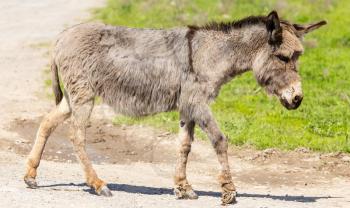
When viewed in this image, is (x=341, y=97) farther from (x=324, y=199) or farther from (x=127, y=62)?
(x=127, y=62)

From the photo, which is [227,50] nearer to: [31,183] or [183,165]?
[183,165]

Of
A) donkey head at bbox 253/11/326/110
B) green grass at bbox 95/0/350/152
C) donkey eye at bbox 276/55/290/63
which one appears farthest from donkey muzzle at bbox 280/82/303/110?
green grass at bbox 95/0/350/152

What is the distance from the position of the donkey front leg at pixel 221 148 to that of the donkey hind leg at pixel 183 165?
0.57 m

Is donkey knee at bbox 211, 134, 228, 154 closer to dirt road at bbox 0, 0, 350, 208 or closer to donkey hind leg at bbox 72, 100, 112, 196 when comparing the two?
dirt road at bbox 0, 0, 350, 208

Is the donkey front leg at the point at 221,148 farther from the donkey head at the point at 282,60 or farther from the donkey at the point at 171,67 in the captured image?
the donkey head at the point at 282,60

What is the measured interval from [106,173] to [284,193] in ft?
10.6

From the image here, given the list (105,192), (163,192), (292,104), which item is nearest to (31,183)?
(105,192)

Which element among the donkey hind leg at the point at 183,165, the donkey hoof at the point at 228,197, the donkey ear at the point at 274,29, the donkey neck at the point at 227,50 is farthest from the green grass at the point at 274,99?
the donkey hoof at the point at 228,197

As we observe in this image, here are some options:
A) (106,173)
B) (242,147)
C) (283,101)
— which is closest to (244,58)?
(283,101)

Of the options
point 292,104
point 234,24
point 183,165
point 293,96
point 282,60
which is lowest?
point 183,165

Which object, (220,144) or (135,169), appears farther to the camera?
(135,169)

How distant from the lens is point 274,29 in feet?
38.2

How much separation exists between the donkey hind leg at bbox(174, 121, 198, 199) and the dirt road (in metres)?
0.17

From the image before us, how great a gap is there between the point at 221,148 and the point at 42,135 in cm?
291
